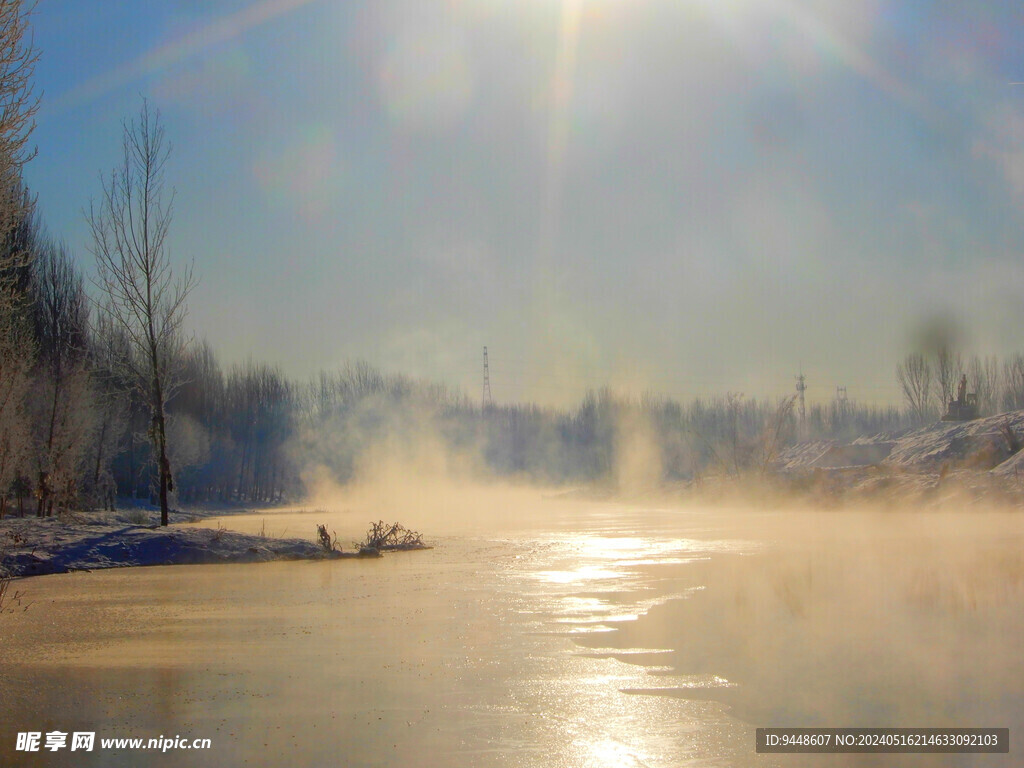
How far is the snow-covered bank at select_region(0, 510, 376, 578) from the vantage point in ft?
49.3

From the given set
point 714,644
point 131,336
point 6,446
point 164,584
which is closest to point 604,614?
point 714,644

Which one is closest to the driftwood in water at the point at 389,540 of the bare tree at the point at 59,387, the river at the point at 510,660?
the river at the point at 510,660

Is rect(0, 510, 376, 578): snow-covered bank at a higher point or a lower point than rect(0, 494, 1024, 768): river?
higher

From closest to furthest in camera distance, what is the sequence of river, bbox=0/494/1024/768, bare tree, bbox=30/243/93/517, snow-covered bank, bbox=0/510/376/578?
river, bbox=0/494/1024/768
snow-covered bank, bbox=0/510/376/578
bare tree, bbox=30/243/93/517

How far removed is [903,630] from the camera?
9094mm

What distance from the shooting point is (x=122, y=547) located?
16250 mm

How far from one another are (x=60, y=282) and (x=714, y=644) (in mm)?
39982

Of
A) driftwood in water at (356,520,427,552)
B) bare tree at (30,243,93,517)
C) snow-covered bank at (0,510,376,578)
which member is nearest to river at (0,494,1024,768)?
snow-covered bank at (0,510,376,578)

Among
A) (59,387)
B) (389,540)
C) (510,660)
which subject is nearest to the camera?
(510,660)

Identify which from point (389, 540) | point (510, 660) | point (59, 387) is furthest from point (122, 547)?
point (59, 387)

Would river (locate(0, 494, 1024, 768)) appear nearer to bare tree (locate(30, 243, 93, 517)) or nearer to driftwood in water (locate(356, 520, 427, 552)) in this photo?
driftwood in water (locate(356, 520, 427, 552))

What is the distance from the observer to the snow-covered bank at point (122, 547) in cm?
1504

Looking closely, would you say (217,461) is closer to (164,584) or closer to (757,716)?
(164,584)

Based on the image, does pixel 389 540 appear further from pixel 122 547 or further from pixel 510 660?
pixel 510 660
